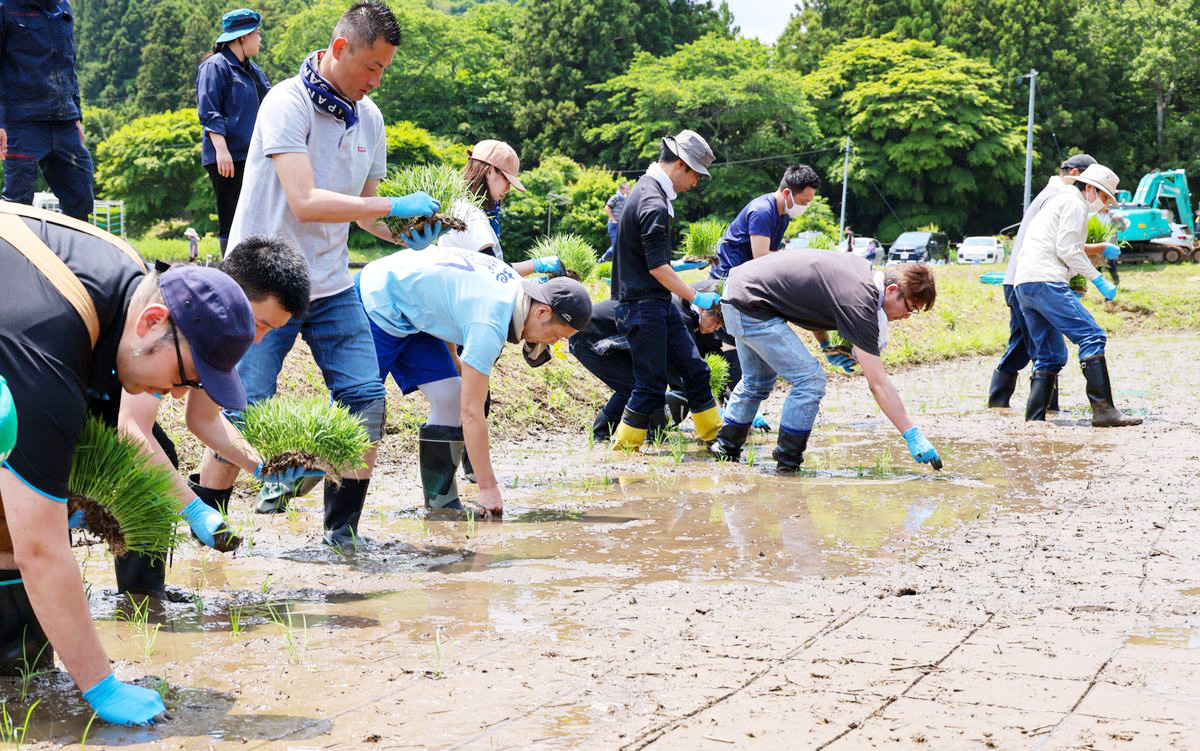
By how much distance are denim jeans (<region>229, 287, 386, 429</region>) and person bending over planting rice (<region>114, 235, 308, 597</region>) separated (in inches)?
21.6

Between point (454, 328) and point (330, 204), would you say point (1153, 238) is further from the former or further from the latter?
point (330, 204)

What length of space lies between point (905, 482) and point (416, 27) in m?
53.1

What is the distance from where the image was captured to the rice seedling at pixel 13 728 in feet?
9.11

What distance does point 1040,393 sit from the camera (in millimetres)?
9023

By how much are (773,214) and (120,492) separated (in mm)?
5798

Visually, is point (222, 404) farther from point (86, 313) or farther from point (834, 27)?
point (834, 27)

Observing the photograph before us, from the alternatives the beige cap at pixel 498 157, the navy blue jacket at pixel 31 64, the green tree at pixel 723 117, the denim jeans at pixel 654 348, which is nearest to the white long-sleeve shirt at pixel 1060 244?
the denim jeans at pixel 654 348

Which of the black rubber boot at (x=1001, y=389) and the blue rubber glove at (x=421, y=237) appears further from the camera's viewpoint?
the black rubber boot at (x=1001, y=389)

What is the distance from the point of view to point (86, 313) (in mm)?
2762

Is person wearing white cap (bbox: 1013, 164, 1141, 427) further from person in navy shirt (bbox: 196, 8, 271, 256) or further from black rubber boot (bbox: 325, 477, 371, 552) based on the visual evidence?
black rubber boot (bbox: 325, 477, 371, 552)

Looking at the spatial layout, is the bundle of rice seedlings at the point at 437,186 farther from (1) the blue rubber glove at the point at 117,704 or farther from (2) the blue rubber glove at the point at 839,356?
(1) the blue rubber glove at the point at 117,704

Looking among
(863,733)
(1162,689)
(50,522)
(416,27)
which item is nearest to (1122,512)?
(1162,689)

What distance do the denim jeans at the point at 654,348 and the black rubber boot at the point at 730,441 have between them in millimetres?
450

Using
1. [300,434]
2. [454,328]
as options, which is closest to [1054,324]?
[454,328]
